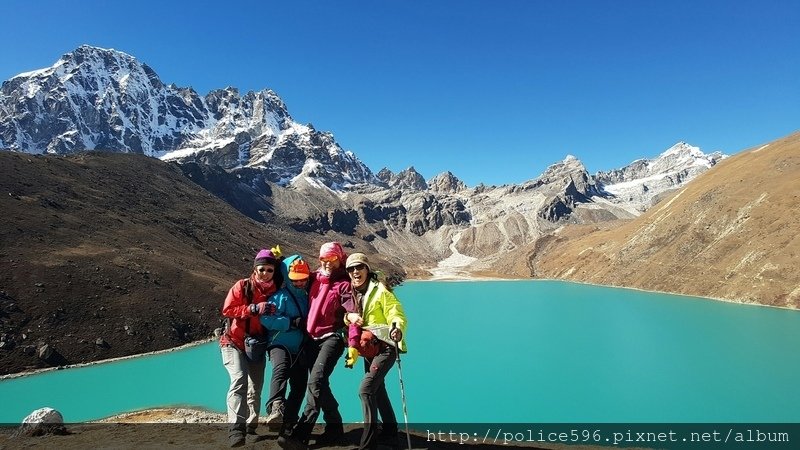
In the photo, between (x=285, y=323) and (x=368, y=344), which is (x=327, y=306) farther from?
(x=368, y=344)

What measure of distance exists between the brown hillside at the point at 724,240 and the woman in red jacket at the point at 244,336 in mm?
73919

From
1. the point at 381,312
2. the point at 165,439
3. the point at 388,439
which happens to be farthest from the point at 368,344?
the point at 165,439

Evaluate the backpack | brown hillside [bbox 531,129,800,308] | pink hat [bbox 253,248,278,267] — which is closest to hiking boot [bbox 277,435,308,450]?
the backpack

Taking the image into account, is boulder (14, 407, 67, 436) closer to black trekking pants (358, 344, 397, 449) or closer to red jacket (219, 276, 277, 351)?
red jacket (219, 276, 277, 351)

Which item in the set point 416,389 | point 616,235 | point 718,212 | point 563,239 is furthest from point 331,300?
point 563,239

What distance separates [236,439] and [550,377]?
A: 88.7 feet

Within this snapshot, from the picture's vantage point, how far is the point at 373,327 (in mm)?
7895

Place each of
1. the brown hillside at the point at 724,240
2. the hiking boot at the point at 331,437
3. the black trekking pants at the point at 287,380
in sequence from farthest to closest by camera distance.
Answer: the brown hillside at the point at 724,240
the hiking boot at the point at 331,437
the black trekking pants at the point at 287,380

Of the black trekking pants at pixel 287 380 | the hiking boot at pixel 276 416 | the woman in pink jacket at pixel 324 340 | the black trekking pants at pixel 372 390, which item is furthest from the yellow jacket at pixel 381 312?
the hiking boot at pixel 276 416

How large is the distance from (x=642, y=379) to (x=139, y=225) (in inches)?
2799

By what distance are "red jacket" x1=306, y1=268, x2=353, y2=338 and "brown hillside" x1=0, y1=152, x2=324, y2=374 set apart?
129 ft

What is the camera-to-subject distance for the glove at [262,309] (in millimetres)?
8586

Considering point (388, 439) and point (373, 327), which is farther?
point (388, 439)

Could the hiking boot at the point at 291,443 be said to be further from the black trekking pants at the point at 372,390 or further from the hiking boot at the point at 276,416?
the black trekking pants at the point at 372,390
